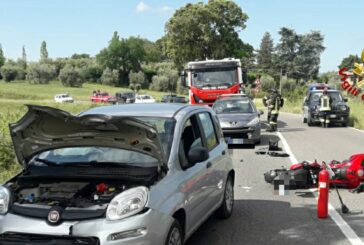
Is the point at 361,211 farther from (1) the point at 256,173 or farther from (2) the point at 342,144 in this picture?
(2) the point at 342,144

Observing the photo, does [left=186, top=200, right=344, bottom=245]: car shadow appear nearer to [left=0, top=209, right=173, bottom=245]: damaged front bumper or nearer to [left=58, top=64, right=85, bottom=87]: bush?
[left=0, top=209, right=173, bottom=245]: damaged front bumper

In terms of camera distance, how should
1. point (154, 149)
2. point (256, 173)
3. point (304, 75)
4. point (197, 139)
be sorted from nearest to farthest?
point (154, 149), point (197, 139), point (256, 173), point (304, 75)

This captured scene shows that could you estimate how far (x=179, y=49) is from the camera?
65.1 meters

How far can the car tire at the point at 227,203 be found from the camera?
661 cm

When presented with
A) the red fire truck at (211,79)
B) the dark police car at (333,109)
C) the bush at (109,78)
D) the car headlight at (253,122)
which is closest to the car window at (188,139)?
the car headlight at (253,122)

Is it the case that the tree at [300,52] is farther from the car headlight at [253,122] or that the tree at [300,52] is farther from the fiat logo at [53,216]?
the fiat logo at [53,216]

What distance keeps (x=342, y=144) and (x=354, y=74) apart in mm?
7563

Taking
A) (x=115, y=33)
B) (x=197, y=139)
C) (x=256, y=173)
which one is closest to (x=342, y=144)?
(x=256, y=173)

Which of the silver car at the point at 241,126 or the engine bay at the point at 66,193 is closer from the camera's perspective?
the engine bay at the point at 66,193

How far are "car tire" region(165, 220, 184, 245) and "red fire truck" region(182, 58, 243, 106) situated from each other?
57.5 ft

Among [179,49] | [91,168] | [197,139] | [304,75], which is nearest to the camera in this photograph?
[91,168]

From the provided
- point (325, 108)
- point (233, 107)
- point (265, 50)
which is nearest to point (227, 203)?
point (233, 107)

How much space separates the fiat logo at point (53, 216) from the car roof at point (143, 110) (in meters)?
1.82

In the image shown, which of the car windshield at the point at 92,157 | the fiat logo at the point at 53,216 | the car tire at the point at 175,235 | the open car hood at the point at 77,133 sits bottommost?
the car tire at the point at 175,235
